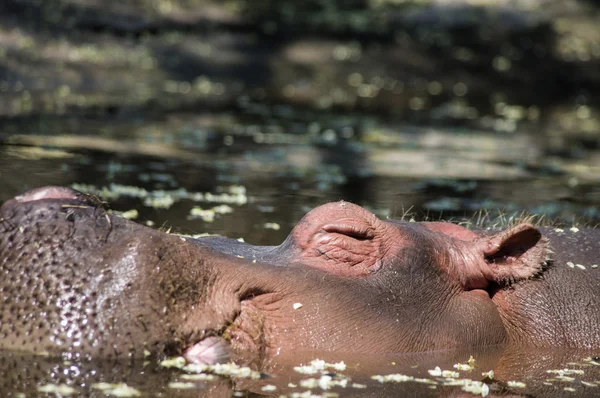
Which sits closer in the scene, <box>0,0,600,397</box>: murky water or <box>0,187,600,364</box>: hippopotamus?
<box>0,187,600,364</box>: hippopotamus

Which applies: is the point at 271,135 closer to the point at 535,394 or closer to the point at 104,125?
the point at 104,125

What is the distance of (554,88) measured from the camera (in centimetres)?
1656

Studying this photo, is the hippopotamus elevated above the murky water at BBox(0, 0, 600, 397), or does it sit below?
above

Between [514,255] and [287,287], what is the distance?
1122mm

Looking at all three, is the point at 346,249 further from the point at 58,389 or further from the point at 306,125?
the point at 306,125

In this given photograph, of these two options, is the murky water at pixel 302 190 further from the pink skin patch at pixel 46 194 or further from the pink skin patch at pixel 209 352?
the pink skin patch at pixel 46 194

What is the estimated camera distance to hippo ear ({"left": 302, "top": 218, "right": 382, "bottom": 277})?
4.04 meters

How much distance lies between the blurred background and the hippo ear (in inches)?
23.2

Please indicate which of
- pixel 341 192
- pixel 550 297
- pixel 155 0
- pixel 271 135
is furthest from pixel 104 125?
pixel 550 297

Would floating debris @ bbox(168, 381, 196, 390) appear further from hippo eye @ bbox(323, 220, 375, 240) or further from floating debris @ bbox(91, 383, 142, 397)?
hippo eye @ bbox(323, 220, 375, 240)

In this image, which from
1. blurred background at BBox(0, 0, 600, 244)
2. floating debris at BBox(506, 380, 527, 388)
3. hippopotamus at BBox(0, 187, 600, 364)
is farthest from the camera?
blurred background at BBox(0, 0, 600, 244)

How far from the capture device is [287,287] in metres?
3.85

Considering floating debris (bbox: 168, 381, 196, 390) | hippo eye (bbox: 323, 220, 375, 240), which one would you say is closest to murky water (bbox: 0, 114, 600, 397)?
floating debris (bbox: 168, 381, 196, 390)

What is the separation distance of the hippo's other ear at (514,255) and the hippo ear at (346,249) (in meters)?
0.53
